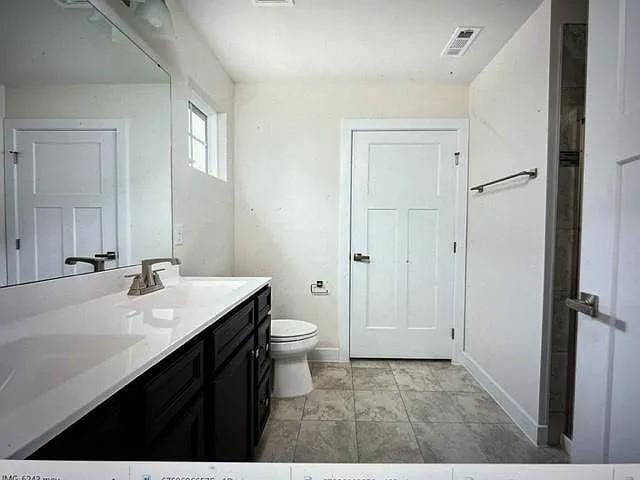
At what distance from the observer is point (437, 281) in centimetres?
230

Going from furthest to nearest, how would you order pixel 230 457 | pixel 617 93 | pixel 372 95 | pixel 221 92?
pixel 372 95
pixel 221 92
pixel 230 457
pixel 617 93

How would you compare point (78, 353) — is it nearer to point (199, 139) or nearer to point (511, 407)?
point (199, 139)

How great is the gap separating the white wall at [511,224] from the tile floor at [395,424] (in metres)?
0.15

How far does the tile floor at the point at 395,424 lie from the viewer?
131 centimetres

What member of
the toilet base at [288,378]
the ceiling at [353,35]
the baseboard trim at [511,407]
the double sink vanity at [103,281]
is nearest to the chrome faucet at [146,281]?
the double sink vanity at [103,281]

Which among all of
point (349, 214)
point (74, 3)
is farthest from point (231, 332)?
point (349, 214)

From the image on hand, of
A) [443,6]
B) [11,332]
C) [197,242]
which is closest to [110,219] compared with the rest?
[11,332]

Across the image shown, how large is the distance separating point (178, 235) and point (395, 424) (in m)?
1.53

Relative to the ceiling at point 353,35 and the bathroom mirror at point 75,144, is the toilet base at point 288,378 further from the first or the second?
the ceiling at point 353,35

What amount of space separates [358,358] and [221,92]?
7.57ft

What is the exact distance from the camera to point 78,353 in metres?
0.67

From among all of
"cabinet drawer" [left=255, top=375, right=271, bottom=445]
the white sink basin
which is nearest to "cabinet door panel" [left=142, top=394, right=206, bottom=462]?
the white sink basin

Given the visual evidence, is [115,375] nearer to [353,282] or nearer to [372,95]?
[353,282]

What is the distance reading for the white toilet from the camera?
170 cm
